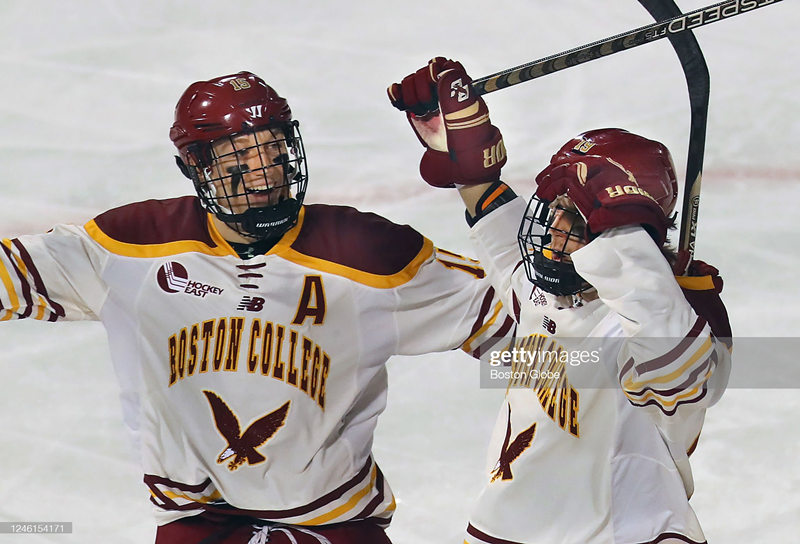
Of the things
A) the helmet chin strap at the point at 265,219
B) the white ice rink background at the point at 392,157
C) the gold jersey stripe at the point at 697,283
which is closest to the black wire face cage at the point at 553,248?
the gold jersey stripe at the point at 697,283

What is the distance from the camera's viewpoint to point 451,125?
7.57 ft

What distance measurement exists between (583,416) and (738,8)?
75 cm

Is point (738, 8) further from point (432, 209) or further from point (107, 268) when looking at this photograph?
point (432, 209)

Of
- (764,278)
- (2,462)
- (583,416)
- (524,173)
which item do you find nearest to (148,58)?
(524,173)

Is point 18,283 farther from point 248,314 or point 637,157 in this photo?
point 637,157

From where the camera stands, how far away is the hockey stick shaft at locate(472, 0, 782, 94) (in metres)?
2.17

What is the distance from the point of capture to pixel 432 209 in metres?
4.31


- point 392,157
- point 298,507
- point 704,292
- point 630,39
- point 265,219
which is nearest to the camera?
point 704,292

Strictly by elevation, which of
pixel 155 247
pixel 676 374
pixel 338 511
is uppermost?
pixel 155 247

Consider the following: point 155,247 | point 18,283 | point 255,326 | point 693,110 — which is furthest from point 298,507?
point 693,110

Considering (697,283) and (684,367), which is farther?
(697,283)

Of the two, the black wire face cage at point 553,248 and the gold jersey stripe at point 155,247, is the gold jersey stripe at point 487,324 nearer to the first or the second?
the black wire face cage at point 553,248

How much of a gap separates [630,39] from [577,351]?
558 millimetres

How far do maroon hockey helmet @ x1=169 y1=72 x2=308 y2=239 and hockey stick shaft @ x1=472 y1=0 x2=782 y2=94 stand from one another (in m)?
0.38
